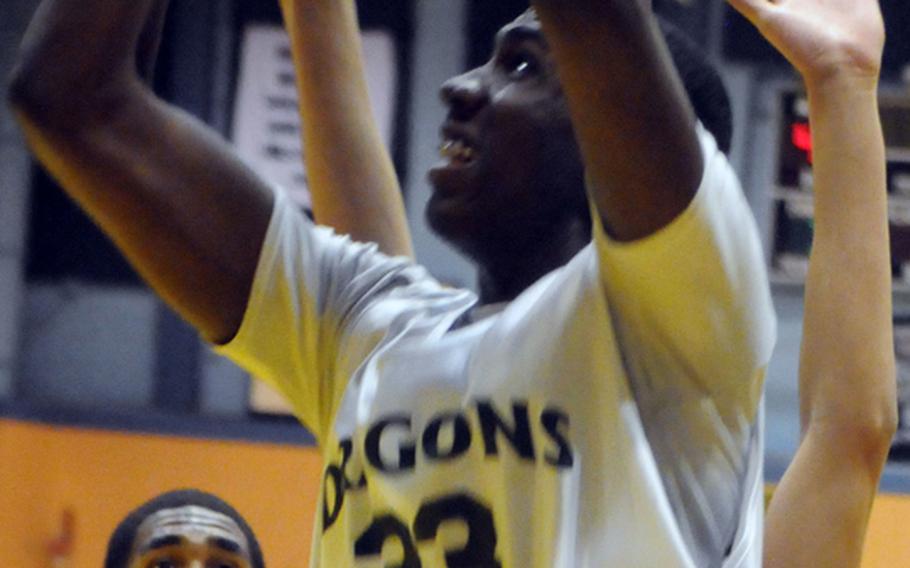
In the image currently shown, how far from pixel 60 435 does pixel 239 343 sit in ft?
12.3

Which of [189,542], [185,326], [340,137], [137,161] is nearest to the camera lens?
[137,161]

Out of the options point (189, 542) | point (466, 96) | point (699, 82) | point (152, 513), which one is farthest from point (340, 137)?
point (152, 513)

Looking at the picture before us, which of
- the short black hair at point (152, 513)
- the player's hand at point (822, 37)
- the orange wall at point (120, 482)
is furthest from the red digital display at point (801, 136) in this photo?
the player's hand at point (822, 37)

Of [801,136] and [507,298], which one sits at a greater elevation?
[507,298]

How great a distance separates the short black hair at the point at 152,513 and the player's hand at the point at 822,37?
4.84 feet

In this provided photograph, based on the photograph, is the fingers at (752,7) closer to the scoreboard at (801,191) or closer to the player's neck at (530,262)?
the player's neck at (530,262)

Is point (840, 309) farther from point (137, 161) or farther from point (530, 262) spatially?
point (137, 161)

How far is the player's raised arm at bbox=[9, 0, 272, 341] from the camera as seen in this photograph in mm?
1204

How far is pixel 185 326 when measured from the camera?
17.1 ft

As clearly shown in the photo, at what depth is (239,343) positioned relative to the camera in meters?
Answer: 1.30

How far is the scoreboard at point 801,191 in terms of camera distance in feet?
15.8

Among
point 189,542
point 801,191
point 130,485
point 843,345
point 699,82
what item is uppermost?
point 699,82

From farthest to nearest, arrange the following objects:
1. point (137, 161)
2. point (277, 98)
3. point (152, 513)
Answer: point (277, 98) → point (152, 513) → point (137, 161)

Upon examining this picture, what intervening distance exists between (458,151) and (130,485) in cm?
361
